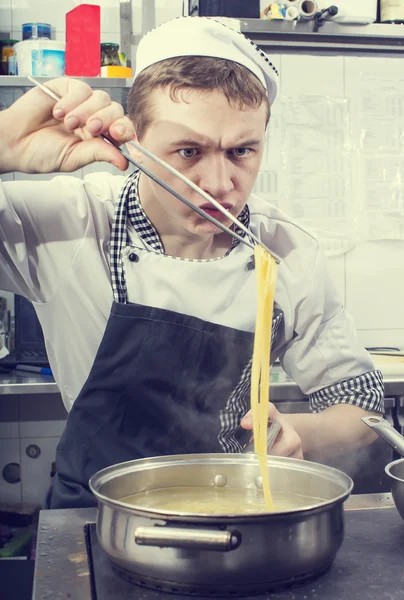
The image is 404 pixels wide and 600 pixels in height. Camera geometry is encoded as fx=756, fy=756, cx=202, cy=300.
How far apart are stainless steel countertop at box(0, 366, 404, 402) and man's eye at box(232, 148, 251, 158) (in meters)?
1.22

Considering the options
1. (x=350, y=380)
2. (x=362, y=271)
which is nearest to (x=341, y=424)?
(x=350, y=380)

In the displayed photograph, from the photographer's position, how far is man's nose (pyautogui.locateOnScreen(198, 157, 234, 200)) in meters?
1.49

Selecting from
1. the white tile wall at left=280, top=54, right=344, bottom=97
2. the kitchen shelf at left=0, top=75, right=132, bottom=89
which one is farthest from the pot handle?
the white tile wall at left=280, top=54, right=344, bottom=97

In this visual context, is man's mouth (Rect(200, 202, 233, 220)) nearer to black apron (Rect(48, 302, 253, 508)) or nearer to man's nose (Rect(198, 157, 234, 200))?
man's nose (Rect(198, 157, 234, 200))

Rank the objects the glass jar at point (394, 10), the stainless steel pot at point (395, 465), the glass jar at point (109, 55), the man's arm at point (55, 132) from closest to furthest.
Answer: the stainless steel pot at point (395, 465) → the man's arm at point (55, 132) → the glass jar at point (109, 55) → the glass jar at point (394, 10)

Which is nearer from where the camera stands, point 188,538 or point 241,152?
point 188,538

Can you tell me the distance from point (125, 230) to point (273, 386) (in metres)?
1.11

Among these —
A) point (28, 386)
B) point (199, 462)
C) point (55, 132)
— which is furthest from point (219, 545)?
point (28, 386)

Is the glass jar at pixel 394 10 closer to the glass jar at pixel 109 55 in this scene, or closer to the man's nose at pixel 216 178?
the glass jar at pixel 109 55

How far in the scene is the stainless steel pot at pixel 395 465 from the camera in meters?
1.10

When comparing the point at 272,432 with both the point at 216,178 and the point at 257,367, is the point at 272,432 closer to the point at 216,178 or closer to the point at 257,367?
the point at 257,367

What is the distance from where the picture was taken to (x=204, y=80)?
151 centimetres

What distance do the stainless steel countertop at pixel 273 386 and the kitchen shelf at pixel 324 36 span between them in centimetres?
142

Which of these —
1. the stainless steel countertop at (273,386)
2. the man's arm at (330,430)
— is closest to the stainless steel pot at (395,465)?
the man's arm at (330,430)
